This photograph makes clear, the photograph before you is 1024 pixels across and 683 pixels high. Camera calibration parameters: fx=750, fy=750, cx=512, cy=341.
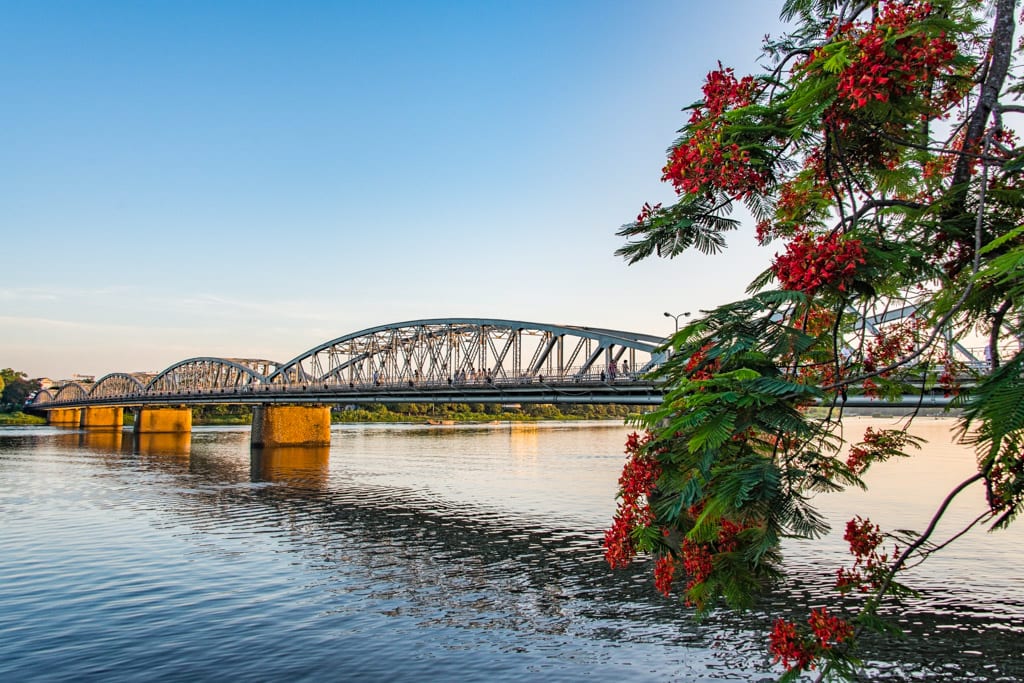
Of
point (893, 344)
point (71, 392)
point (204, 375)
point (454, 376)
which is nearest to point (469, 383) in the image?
point (454, 376)

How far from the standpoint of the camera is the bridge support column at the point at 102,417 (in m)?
158

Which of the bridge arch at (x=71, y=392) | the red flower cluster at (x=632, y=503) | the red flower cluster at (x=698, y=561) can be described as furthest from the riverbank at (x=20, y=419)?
the red flower cluster at (x=698, y=561)

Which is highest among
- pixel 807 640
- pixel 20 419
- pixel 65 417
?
pixel 807 640

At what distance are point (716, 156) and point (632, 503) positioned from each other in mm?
2685

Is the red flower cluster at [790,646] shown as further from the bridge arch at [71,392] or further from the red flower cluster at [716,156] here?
the bridge arch at [71,392]

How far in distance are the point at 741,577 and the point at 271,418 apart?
84.4 metres

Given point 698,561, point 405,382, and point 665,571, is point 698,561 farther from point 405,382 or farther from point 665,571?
point 405,382

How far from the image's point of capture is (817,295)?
5.20 m

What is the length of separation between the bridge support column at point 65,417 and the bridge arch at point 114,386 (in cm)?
592

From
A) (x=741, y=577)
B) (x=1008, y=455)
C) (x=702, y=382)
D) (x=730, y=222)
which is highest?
(x=730, y=222)

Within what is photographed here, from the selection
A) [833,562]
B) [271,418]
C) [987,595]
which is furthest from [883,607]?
[271,418]

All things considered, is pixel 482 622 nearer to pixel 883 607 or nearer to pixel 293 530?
pixel 883 607

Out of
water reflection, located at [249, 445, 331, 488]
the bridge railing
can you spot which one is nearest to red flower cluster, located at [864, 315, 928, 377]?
the bridge railing

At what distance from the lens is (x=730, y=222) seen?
610 cm
